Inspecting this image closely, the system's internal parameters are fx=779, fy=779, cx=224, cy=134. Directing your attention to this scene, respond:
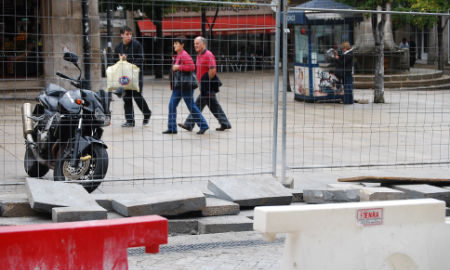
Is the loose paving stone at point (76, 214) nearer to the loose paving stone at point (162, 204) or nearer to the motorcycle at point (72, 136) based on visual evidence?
the loose paving stone at point (162, 204)

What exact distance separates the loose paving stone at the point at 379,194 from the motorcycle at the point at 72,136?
2624 mm

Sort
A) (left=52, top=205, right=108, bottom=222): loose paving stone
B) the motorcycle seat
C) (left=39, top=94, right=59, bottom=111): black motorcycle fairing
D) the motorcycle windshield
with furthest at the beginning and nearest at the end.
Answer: the motorcycle seat → (left=39, top=94, right=59, bottom=111): black motorcycle fairing → the motorcycle windshield → (left=52, top=205, right=108, bottom=222): loose paving stone

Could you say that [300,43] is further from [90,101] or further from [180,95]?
[90,101]

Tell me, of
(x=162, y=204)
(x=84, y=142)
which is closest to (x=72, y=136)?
(x=84, y=142)

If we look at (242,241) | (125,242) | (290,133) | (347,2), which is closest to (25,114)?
(242,241)

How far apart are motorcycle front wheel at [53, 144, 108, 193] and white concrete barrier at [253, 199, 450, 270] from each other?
11.5 ft

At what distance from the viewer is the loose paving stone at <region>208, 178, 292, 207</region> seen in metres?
7.44

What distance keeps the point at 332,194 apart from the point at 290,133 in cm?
540

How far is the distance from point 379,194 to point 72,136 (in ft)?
10.3

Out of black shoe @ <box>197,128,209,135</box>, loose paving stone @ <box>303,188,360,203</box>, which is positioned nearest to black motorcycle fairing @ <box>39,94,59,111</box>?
loose paving stone @ <box>303,188,360,203</box>

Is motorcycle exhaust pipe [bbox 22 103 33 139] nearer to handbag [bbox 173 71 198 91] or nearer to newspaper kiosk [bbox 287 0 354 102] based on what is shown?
handbag [bbox 173 71 198 91]

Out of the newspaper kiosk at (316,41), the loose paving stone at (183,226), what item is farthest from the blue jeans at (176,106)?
the newspaper kiosk at (316,41)

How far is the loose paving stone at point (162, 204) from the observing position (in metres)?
6.68

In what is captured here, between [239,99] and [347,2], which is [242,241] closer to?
[239,99]
